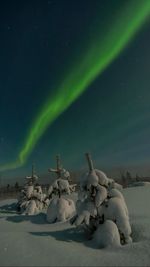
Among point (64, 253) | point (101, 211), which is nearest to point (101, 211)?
point (101, 211)

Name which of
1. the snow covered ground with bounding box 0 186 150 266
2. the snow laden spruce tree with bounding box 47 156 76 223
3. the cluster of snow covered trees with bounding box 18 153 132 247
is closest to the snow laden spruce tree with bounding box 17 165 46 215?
the snow laden spruce tree with bounding box 47 156 76 223

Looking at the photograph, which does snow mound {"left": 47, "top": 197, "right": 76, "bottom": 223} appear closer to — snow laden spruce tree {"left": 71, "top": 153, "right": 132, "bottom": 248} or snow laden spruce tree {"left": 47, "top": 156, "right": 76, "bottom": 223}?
snow laden spruce tree {"left": 47, "top": 156, "right": 76, "bottom": 223}

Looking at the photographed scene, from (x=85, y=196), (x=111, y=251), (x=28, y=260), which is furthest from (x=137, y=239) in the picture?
(x=28, y=260)

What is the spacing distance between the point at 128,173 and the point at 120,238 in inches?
4081

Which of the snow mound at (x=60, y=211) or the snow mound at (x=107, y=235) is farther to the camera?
the snow mound at (x=60, y=211)

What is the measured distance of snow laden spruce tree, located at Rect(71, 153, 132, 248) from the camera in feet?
25.2

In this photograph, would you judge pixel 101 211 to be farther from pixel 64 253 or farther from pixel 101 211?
pixel 64 253

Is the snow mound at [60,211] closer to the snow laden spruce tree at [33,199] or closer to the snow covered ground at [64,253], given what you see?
the snow covered ground at [64,253]

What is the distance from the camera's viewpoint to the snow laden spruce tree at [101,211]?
7668mm

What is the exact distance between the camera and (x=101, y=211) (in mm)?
8586

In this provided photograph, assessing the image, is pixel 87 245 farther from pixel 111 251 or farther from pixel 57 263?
pixel 57 263

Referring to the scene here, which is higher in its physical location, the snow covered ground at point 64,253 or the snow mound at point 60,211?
the snow mound at point 60,211

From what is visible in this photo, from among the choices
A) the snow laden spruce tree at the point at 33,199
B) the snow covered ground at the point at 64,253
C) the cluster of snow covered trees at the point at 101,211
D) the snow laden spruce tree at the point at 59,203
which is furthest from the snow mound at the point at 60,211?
the snow laden spruce tree at the point at 33,199

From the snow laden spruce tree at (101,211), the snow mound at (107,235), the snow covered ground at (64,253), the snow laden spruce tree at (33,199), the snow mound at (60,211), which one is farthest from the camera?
the snow laden spruce tree at (33,199)
